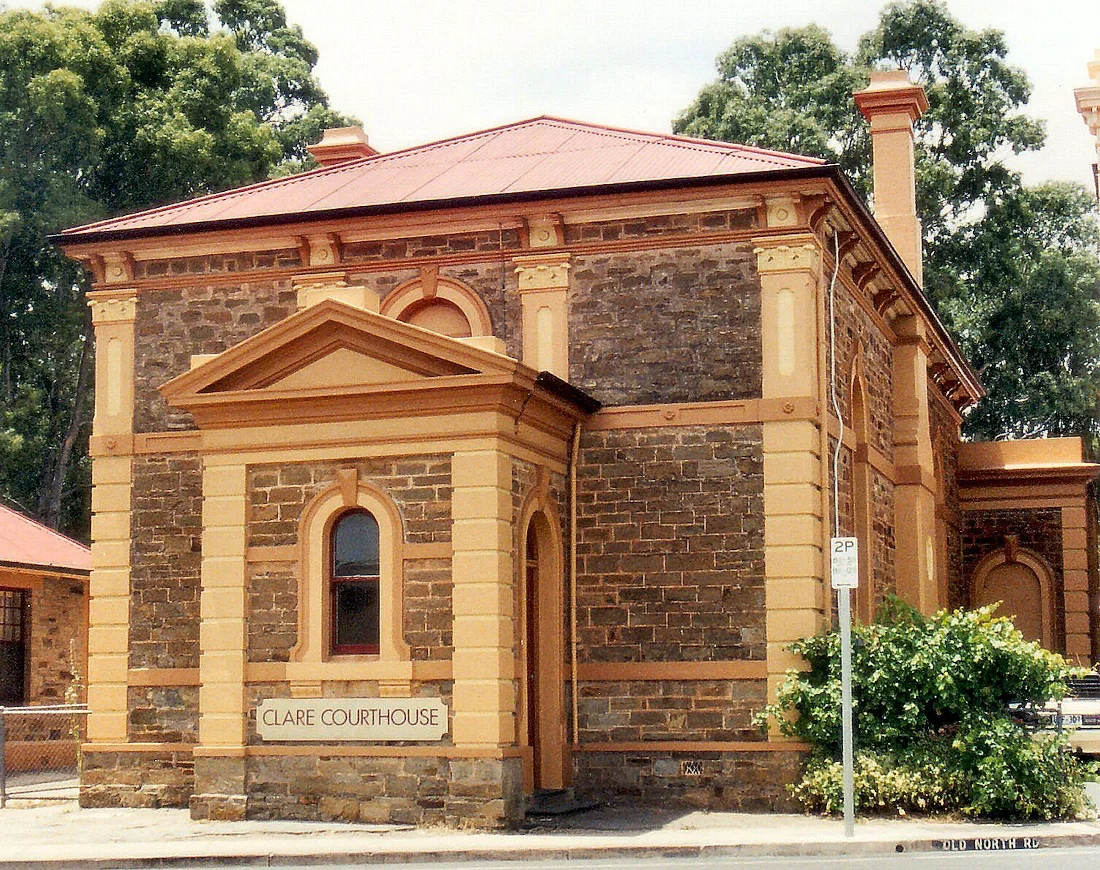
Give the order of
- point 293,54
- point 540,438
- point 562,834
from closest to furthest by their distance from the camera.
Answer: point 562,834 → point 540,438 → point 293,54

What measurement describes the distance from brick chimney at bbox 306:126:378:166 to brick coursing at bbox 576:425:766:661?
822cm

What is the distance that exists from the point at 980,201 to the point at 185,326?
2741 centimetres

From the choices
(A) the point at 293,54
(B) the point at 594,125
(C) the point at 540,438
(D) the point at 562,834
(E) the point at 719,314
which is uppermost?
(A) the point at 293,54

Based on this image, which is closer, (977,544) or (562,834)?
(562,834)

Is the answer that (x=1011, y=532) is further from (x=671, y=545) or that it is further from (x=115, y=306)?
(x=115, y=306)

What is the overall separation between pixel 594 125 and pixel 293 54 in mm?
25302

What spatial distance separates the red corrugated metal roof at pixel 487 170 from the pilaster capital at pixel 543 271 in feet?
2.48

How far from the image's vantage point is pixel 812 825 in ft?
55.7

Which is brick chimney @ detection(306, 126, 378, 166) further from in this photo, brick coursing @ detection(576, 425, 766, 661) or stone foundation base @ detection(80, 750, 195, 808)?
stone foundation base @ detection(80, 750, 195, 808)

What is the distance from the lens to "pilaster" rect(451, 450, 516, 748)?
16.9 m

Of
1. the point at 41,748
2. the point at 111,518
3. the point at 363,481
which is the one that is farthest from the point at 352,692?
the point at 41,748

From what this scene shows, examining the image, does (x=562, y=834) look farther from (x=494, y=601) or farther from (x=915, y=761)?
(x=915, y=761)

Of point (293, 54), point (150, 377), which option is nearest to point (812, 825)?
point (150, 377)

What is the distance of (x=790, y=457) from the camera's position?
Answer: 18.8 meters
